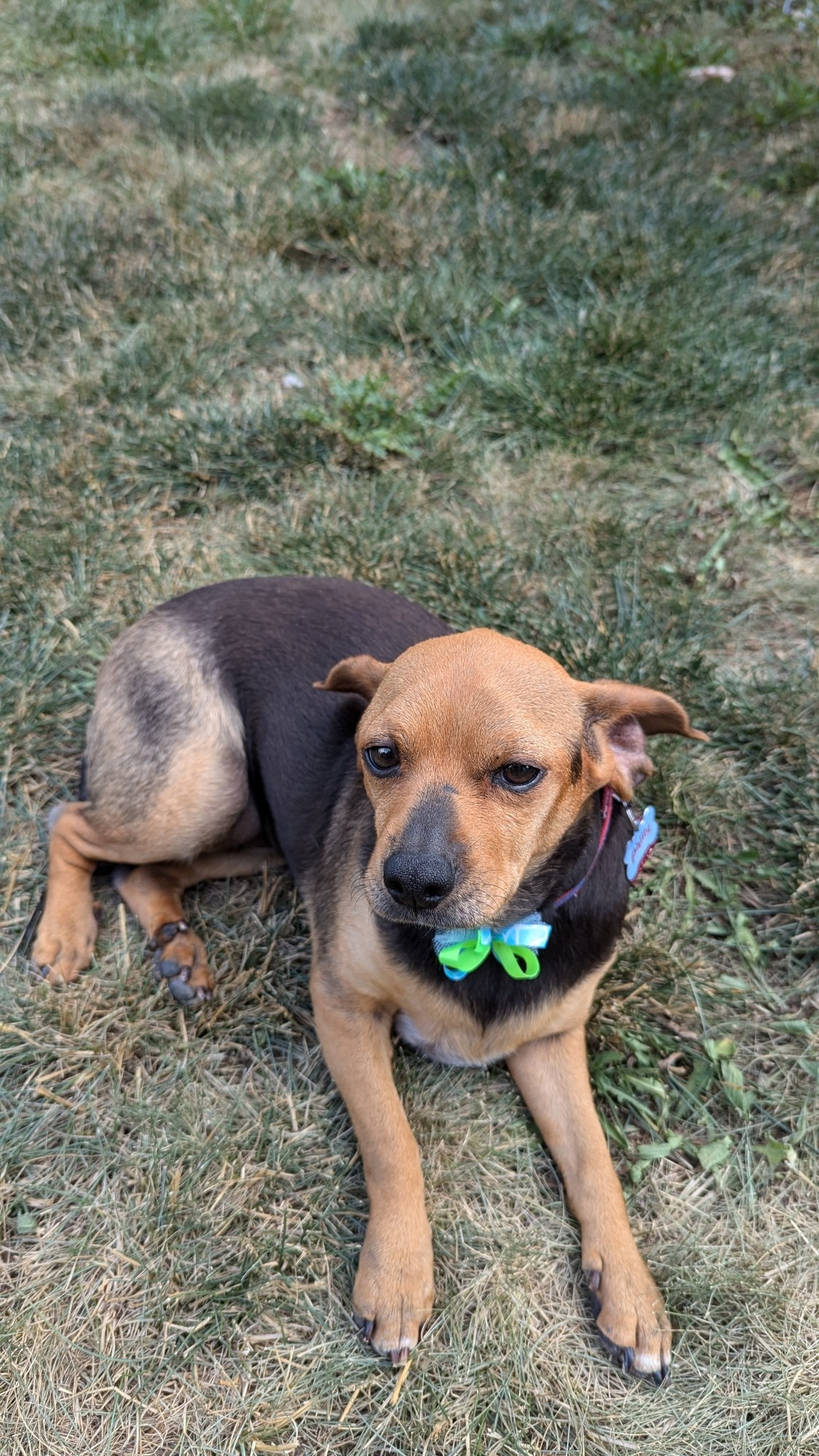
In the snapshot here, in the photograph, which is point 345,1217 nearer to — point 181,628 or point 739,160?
point 181,628

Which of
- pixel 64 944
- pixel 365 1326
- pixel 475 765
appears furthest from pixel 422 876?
pixel 64 944

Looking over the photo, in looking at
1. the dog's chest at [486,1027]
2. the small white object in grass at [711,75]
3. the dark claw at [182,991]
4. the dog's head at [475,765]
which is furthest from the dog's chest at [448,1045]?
the small white object in grass at [711,75]

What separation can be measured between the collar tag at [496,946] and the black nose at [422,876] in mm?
370

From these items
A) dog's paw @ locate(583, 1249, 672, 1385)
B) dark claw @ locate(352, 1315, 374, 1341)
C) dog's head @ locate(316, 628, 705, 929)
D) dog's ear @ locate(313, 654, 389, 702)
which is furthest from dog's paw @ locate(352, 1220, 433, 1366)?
dog's ear @ locate(313, 654, 389, 702)

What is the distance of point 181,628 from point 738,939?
7.51 ft

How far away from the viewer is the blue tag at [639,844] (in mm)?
2930

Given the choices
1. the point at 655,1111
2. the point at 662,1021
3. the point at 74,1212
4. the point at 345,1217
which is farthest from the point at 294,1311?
the point at 662,1021

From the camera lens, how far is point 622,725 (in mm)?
2701

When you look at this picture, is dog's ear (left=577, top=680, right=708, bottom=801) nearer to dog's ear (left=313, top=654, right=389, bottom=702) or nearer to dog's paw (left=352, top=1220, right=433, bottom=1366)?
dog's ear (left=313, top=654, right=389, bottom=702)

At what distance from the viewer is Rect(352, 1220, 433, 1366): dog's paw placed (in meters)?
2.59

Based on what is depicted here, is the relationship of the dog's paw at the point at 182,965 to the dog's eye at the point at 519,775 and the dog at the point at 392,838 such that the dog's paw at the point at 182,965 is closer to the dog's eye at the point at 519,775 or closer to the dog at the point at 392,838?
the dog at the point at 392,838

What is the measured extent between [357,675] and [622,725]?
0.76 m

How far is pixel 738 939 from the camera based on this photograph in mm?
3471

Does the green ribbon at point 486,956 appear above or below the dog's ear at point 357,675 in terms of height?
below
